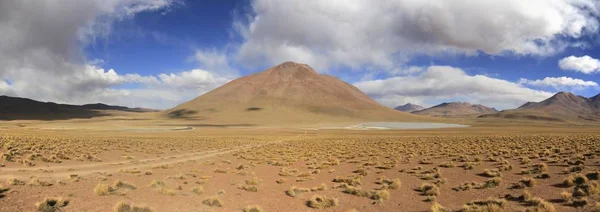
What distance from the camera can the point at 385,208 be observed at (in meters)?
12.6

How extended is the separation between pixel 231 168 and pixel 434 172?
1176 cm

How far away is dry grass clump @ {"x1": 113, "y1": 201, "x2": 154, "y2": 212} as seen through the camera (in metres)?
11.2

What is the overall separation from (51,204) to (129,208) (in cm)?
235

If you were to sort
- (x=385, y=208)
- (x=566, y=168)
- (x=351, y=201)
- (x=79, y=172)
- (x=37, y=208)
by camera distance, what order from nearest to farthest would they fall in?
(x=37, y=208)
(x=385, y=208)
(x=351, y=201)
(x=566, y=168)
(x=79, y=172)

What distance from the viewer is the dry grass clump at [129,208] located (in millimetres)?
11227

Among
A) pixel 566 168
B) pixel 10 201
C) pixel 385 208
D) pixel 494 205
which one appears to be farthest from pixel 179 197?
pixel 566 168

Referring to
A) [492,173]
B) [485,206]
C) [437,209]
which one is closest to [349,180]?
[492,173]

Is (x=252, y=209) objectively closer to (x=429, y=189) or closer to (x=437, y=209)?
(x=437, y=209)

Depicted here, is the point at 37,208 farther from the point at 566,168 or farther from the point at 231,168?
the point at 566,168

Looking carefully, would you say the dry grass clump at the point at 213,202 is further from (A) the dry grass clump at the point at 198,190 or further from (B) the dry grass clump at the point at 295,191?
(B) the dry grass clump at the point at 295,191

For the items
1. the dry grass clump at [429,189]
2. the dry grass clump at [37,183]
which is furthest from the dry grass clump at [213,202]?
the dry grass clump at [429,189]

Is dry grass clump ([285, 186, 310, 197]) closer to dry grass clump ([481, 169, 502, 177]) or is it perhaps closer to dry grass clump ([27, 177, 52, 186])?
dry grass clump ([481, 169, 502, 177])

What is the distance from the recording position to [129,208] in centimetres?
1144

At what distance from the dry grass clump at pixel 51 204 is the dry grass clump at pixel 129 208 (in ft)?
5.33
